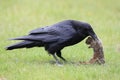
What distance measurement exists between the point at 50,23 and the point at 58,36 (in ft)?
20.2

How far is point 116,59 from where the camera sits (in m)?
13.6

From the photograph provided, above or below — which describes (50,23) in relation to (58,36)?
below

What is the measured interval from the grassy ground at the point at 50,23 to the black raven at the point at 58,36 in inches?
17.0

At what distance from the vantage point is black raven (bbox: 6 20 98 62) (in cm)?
1232

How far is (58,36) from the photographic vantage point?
40.8 feet

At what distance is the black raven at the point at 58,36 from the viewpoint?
12.3m

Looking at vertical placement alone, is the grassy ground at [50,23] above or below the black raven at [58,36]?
below

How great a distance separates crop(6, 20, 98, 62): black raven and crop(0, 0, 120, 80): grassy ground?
0.43 metres

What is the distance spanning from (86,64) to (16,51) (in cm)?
245

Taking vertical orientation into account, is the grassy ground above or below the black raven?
below

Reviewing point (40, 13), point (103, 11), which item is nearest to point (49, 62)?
point (40, 13)

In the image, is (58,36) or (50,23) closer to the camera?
(58,36)

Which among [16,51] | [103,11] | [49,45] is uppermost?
[49,45]

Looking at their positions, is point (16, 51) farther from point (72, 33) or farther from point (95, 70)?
point (95, 70)
